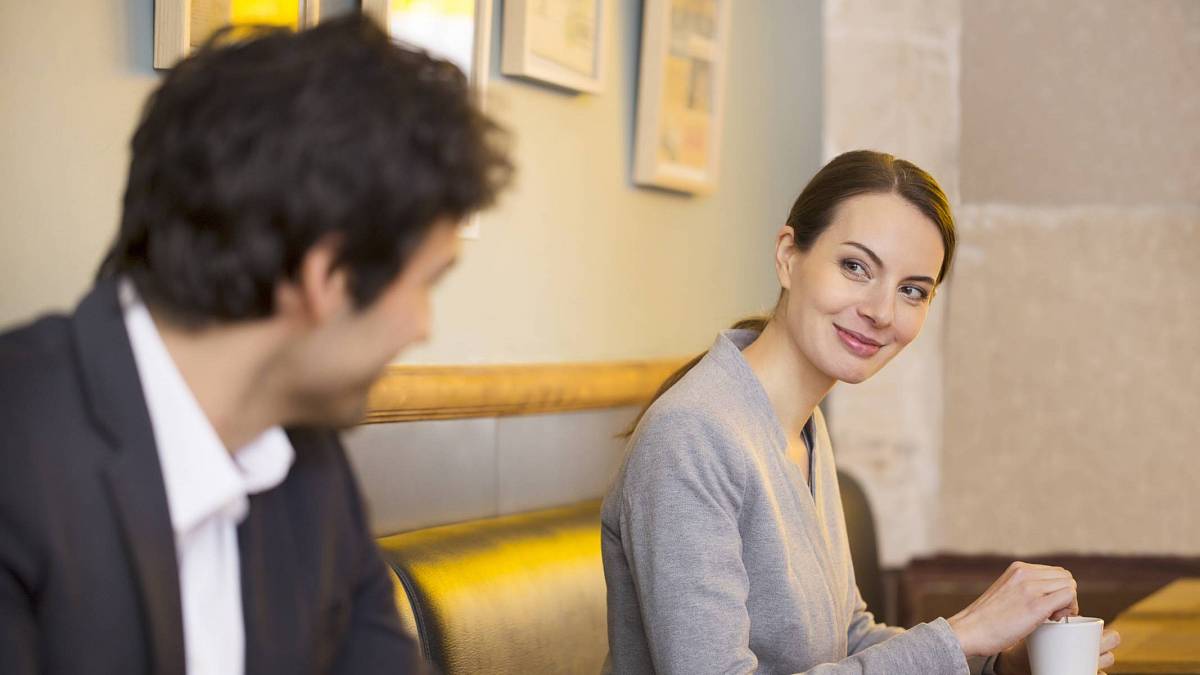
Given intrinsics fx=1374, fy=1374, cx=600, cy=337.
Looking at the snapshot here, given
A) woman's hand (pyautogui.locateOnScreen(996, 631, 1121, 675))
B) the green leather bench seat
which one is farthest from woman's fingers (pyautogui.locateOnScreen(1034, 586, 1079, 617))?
the green leather bench seat

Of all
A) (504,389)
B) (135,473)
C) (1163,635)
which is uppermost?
(135,473)

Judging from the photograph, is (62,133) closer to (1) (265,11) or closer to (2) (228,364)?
(1) (265,11)

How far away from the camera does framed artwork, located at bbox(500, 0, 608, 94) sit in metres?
2.20

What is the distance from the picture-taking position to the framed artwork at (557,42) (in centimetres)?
220

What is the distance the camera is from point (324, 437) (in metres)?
1.18

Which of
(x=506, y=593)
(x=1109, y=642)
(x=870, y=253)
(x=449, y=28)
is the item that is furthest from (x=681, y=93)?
(x=1109, y=642)

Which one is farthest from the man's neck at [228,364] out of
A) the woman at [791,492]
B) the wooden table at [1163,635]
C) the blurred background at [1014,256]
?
the blurred background at [1014,256]

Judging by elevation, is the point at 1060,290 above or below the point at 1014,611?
above

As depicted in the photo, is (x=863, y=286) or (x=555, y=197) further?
(x=555, y=197)

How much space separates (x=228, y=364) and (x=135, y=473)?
10cm

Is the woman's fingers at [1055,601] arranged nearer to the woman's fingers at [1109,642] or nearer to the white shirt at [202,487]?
the woman's fingers at [1109,642]

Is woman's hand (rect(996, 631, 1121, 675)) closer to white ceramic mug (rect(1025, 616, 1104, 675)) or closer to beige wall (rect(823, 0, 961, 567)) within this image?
white ceramic mug (rect(1025, 616, 1104, 675))

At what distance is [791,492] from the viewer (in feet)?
5.78

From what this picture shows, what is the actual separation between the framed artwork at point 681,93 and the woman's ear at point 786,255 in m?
0.82
